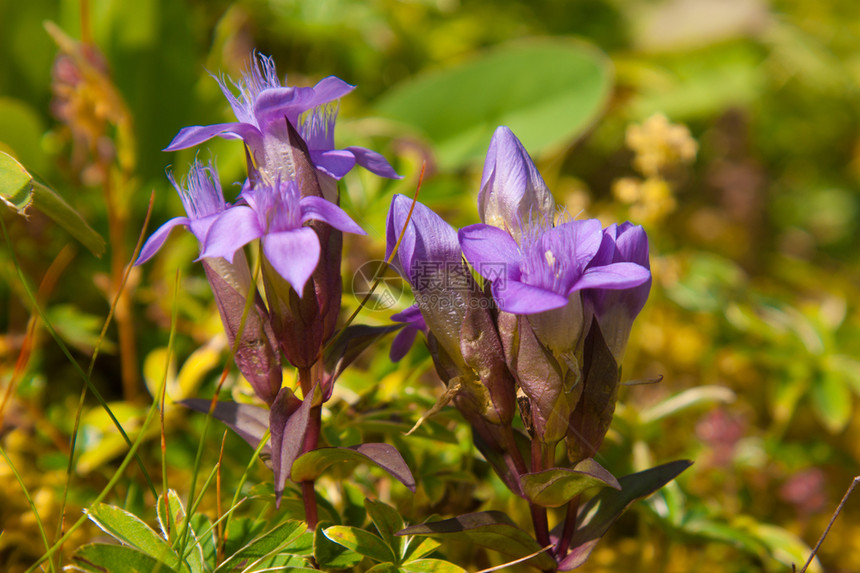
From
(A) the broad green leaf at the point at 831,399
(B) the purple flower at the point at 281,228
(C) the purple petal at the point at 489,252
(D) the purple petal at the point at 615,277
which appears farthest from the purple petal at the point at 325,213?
(A) the broad green leaf at the point at 831,399

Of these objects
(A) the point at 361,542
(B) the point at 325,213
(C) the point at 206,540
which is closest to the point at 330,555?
(A) the point at 361,542

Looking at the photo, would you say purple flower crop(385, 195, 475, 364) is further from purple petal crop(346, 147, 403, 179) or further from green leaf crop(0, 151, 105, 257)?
green leaf crop(0, 151, 105, 257)

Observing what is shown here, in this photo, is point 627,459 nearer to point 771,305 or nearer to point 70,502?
point 771,305

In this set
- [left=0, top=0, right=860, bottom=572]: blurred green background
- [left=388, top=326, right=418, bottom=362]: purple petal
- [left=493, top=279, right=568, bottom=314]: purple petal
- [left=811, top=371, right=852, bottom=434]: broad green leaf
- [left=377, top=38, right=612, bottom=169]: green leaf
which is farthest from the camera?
[left=377, top=38, right=612, bottom=169]: green leaf

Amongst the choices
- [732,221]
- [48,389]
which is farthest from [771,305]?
[48,389]

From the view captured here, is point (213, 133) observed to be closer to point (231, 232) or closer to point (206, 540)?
point (231, 232)

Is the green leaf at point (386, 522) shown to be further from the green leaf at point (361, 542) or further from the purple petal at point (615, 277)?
the purple petal at point (615, 277)

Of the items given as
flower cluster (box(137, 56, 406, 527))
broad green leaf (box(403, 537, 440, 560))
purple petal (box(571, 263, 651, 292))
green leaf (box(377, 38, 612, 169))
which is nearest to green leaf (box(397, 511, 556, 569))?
broad green leaf (box(403, 537, 440, 560))
